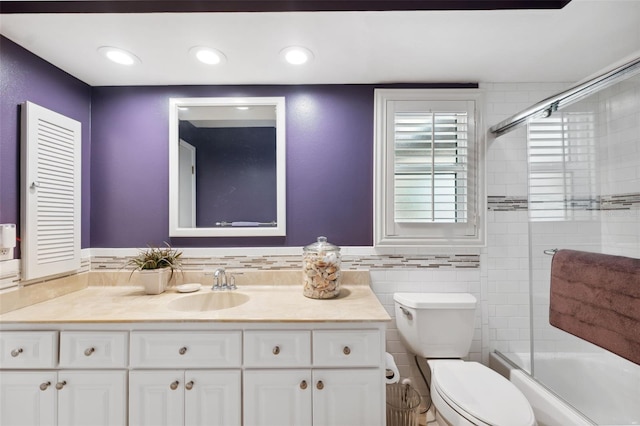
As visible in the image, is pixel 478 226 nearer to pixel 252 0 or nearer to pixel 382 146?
pixel 382 146

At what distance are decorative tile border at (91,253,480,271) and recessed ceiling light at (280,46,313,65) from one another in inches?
45.3

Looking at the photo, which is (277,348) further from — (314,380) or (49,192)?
(49,192)

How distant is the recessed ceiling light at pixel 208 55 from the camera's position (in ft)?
4.99

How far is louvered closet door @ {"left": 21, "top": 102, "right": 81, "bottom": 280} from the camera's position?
147 cm

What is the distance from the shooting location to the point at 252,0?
4.08 ft

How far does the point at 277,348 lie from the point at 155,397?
580mm

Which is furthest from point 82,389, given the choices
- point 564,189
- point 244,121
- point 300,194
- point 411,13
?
point 564,189

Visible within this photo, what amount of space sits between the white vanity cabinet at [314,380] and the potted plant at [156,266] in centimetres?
76

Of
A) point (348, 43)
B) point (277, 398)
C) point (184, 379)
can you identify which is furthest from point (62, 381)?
point (348, 43)

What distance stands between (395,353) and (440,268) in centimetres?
61

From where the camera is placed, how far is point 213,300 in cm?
174

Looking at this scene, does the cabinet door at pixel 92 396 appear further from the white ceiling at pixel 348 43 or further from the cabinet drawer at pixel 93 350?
the white ceiling at pixel 348 43

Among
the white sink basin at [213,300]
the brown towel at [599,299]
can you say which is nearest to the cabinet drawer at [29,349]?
the white sink basin at [213,300]

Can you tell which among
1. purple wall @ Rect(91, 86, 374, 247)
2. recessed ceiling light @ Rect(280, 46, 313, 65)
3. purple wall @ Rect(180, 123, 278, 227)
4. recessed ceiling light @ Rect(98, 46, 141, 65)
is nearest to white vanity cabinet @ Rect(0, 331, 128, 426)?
purple wall @ Rect(91, 86, 374, 247)
